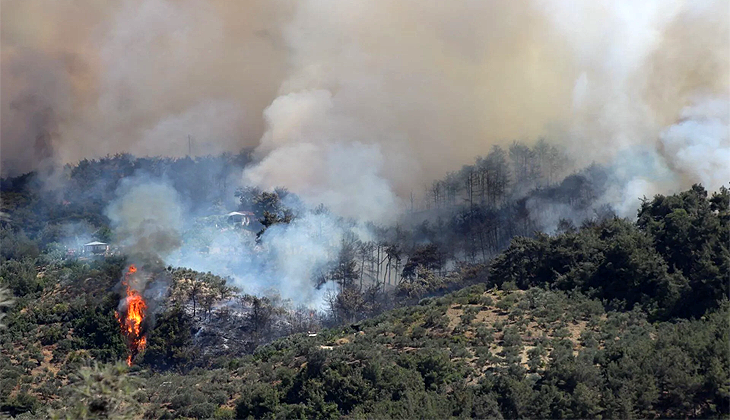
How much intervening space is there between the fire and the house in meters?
14.7

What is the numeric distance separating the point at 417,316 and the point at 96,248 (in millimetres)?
38563

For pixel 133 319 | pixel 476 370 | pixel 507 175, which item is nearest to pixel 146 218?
pixel 133 319

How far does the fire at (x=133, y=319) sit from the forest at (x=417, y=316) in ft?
1.74

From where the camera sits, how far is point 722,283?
1747 inches

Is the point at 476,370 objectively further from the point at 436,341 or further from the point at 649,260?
the point at 649,260

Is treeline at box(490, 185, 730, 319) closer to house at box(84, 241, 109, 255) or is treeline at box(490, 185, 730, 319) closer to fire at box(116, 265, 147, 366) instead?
fire at box(116, 265, 147, 366)

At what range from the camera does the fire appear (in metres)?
58.5

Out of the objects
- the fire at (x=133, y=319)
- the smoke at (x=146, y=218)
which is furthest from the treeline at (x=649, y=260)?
the smoke at (x=146, y=218)

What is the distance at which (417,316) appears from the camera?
164 feet

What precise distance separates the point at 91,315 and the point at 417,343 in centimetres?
2664

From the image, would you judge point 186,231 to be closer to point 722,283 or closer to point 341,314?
point 341,314

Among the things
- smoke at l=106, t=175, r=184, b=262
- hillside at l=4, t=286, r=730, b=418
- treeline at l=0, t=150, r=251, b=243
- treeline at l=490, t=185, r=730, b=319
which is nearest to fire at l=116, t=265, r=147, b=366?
smoke at l=106, t=175, r=184, b=262

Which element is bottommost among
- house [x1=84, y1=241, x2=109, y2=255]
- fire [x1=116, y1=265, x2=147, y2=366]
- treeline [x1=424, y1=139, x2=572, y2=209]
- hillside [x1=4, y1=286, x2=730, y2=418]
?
hillside [x1=4, y1=286, x2=730, y2=418]

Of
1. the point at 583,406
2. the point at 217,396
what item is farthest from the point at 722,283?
the point at 217,396
